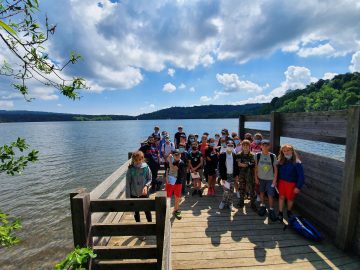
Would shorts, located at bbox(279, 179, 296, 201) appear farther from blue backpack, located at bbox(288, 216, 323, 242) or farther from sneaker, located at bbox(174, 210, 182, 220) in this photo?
sneaker, located at bbox(174, 210, 182, 220)

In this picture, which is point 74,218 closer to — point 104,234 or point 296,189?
point 104,234

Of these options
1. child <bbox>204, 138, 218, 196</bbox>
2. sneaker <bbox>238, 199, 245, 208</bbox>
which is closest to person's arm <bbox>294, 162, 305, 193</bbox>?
sneaker <bbox>238, 199, 245, 208</bbox>

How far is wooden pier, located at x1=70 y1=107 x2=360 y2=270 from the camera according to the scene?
4074 mm

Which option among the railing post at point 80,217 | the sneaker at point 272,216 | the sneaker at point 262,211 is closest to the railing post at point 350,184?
the sneaker at point 272,216

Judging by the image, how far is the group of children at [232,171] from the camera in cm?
561

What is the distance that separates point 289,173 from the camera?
5812 mm

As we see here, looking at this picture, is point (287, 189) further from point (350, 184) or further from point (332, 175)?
point (350, 184)

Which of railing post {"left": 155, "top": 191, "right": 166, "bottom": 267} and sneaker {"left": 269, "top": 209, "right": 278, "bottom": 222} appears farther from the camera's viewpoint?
sneaker {"left": 269, "top": 209, "right": 278, "bottom": 222}

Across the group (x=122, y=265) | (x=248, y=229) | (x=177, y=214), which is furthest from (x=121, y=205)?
→ (x=248, y=229)

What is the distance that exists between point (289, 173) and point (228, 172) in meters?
1.76

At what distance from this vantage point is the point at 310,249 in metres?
4.73

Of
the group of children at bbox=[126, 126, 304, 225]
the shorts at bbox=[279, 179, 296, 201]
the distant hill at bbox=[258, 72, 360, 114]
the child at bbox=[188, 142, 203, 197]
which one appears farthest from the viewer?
the distant hill at bbox=[258, 72, 360, 114]

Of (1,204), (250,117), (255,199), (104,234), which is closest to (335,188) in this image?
(255,199)

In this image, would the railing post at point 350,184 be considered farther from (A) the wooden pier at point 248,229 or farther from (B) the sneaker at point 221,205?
(B) the sneaker at point 221,205
